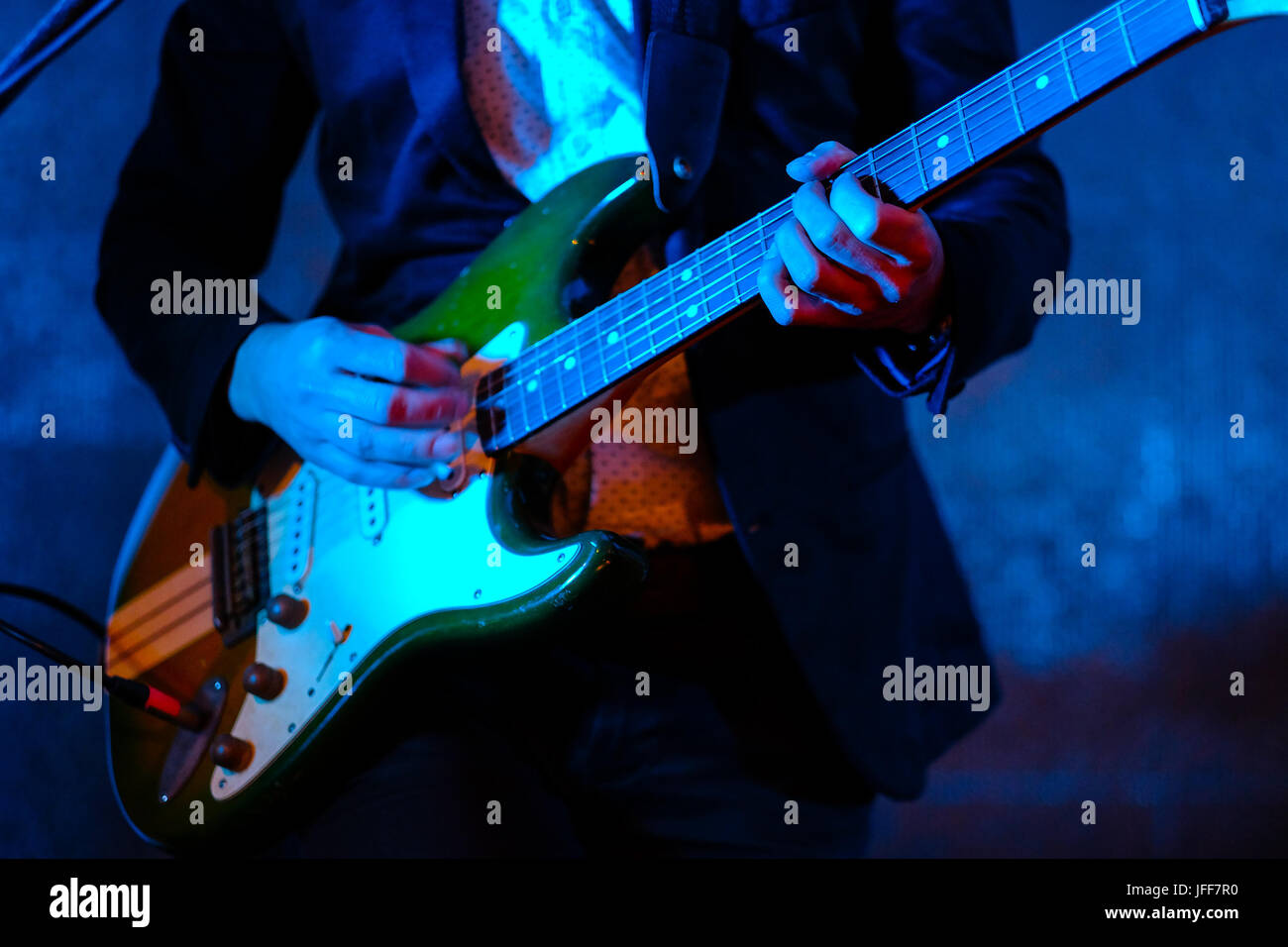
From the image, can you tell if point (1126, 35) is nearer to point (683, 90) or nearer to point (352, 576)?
point (683, 90)

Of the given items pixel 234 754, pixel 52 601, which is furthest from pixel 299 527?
pixel 52 601

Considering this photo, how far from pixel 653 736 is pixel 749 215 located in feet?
1.42

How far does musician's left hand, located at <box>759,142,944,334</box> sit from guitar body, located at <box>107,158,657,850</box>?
17cm

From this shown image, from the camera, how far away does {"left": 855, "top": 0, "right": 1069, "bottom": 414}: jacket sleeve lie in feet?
2.19

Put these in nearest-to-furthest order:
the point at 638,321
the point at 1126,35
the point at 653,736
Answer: the point at 1126,35, the point at 638,321, the point at 653,736

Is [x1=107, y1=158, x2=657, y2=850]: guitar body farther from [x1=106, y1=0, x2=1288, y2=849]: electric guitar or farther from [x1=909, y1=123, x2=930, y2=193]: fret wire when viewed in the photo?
[x1=909, y1=123, x2=930, y2=193]: fret wire

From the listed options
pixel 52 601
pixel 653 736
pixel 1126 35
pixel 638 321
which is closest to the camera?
pixel 1126 35

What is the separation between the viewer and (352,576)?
77 centimetres

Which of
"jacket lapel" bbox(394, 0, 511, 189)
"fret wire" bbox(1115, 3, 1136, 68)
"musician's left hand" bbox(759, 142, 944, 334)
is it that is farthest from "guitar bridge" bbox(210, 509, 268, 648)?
"fret wire" bbox(1115, 3, 1136, 68)

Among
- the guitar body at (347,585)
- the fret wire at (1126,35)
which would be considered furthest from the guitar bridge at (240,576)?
the fret wire at (1126,35)

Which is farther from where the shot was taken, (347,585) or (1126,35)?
(347,585)
